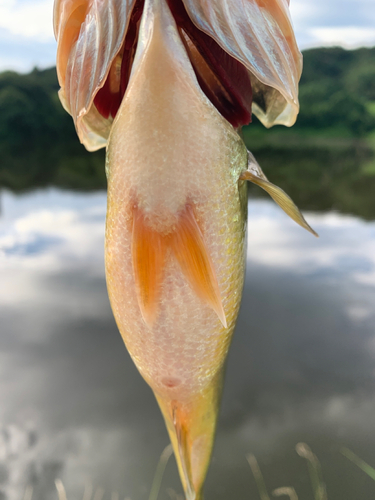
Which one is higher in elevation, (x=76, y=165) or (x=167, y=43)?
(x=167, y=43)

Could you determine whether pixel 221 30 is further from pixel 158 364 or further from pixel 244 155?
pixel 158 364

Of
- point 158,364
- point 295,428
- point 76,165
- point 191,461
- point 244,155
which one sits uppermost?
point 244,155

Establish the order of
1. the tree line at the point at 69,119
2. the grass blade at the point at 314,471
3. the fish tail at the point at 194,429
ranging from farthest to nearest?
the tree line at the point at 69,119 → the grass blade at the point at 314,471 → the fish tail at the point at 194,429

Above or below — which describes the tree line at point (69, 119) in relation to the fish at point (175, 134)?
below

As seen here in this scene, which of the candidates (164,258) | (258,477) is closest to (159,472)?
(258,477)

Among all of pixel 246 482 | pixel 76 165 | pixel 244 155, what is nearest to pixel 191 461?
pixel 244 155

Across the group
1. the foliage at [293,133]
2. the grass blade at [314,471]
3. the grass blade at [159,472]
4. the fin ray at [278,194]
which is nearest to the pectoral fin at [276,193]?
the fin ray at [278,194]

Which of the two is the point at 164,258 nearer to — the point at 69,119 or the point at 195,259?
the point at 195,259

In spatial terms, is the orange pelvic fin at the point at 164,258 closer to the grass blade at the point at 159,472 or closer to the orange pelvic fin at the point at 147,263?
the orange pelvic fin at the point at 147,263
